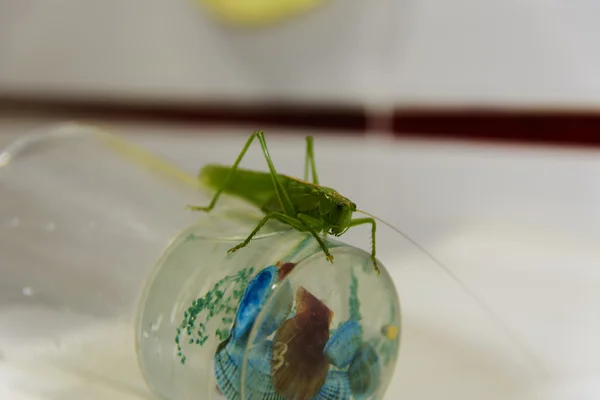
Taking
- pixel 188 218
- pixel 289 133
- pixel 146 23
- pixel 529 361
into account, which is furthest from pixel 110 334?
pixel 146 23

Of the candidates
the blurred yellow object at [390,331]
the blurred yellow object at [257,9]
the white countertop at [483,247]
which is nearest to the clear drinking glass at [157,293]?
the blurred yellow object at [390,331]

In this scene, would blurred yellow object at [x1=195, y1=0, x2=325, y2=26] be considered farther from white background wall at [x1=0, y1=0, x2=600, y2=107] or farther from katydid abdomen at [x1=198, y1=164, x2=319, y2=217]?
katydid abdomen at [x1=198, y1=164, x2=319, y2=217]

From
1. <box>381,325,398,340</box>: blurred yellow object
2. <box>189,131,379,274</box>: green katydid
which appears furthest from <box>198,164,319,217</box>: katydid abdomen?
<box>381,325,398,340</box>: blurred yellow object

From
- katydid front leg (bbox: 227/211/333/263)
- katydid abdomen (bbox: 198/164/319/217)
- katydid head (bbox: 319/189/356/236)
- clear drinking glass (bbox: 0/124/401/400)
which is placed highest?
katydid abdomen (bbox: 198/164/319/217)

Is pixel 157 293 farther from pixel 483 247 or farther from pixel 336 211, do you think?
pixel 483 247

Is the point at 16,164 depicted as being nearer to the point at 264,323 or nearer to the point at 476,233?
the point at 264,323

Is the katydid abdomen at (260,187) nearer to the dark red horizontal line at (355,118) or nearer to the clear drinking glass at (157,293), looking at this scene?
the clear drinking glass at (157,293)
